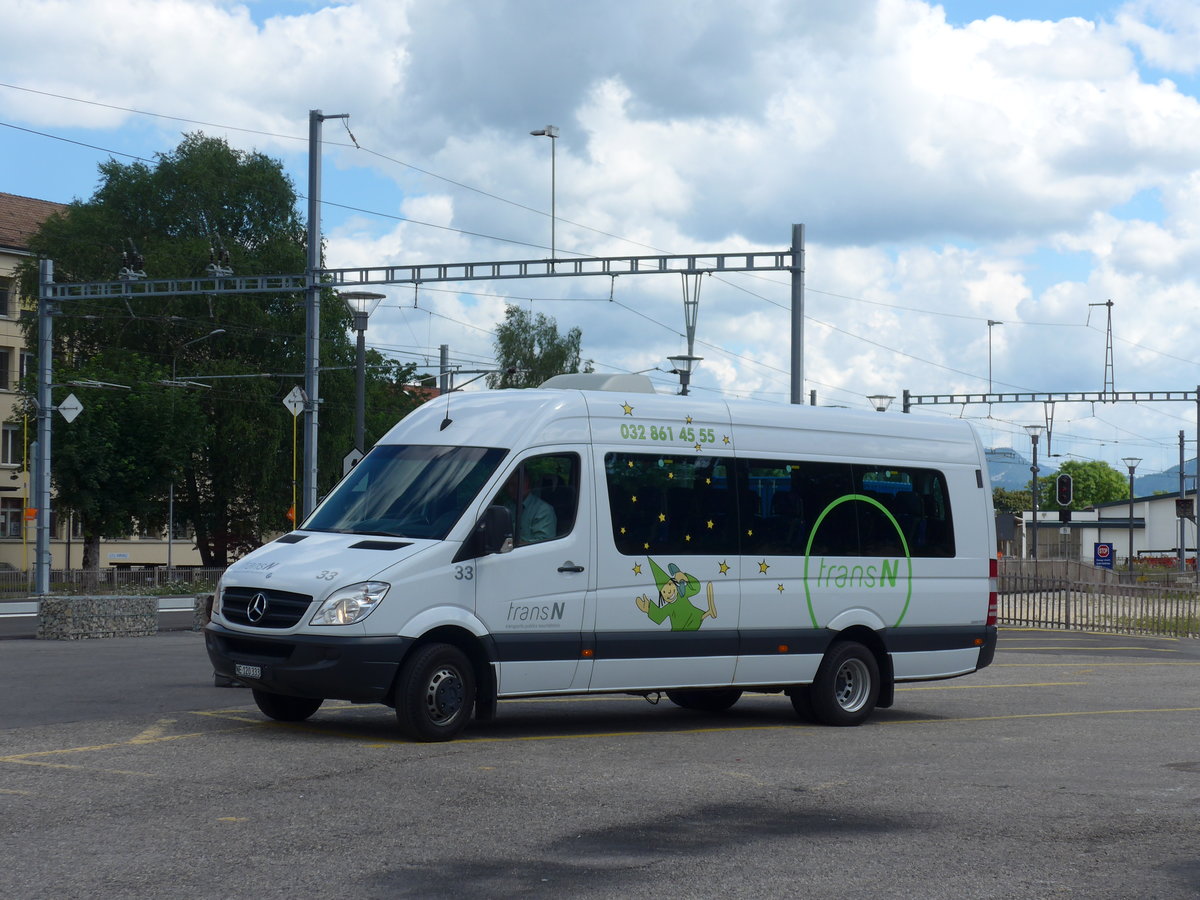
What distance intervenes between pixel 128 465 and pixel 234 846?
4418 cm

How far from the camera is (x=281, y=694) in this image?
473 inches

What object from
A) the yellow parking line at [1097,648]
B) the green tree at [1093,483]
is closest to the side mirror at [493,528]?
the yellow parking line at [1097,648]

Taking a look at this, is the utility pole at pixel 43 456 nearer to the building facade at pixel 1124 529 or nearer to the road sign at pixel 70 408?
the road sign at pixel 70 408

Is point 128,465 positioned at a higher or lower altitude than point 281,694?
higher

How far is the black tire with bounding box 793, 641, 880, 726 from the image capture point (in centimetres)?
1377

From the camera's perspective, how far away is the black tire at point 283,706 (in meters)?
12.3

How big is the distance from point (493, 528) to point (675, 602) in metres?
1.96

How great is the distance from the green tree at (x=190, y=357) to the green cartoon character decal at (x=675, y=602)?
36.7 meters


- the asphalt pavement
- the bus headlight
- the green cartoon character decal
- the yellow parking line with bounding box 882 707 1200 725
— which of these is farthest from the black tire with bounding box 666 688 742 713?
the bus headlight

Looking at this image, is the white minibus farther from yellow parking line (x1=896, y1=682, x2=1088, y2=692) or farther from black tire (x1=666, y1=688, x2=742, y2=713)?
yellow parking line (x1=896, y1=682, x2=1088, y2=692)

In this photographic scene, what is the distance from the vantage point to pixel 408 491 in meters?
12.1

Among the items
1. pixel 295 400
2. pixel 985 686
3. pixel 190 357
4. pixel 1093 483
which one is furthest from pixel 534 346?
pixel 1093 483

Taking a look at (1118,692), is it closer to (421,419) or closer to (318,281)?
(421,419)

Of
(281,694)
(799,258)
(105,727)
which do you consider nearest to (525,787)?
(281,694)
